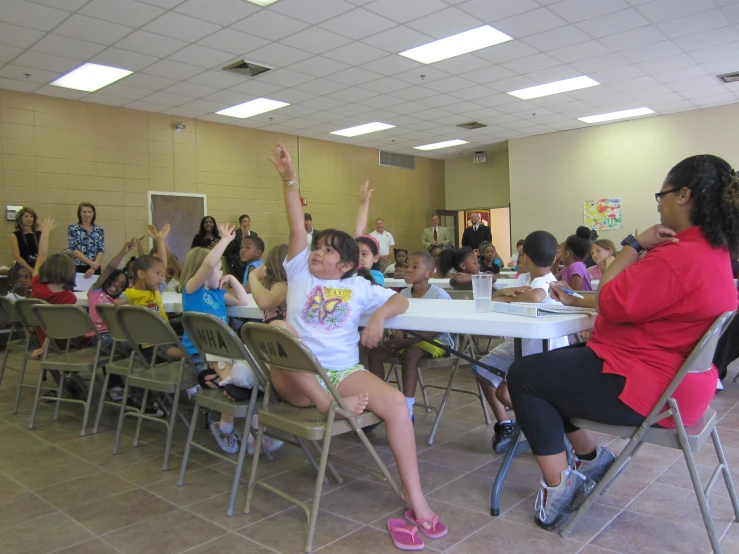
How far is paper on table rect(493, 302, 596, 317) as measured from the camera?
1861mm

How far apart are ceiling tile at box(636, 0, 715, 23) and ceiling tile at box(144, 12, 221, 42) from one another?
3853mm

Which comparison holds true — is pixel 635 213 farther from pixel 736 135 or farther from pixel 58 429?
pixel 58 429

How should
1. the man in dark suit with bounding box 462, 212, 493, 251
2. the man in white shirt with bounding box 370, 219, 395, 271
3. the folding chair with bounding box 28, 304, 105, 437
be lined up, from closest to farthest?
1. the folding chair with bounding box 28, 304, 105, 437
2. the man in dark suit with bounding box 462, 212, 493, 251
3. the man in white shirt with bounding box 370, 219, 395, 271

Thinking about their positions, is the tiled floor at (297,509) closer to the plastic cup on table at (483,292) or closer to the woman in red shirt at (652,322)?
the woman in red shirt at (652,322)

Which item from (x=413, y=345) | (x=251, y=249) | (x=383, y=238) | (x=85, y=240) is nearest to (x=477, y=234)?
(x=383, y=238)

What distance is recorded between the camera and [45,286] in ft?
12.2

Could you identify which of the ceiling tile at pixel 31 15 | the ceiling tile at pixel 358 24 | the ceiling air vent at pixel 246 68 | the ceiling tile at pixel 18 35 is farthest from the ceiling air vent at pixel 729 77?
the ceiling tile at pixel 18 35

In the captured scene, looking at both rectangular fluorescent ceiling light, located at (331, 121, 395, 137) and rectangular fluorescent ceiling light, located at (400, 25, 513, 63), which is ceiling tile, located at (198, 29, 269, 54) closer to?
rectangular fluorescent ceiling light, located at (400, 25, 513, 63)

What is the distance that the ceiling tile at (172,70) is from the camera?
6.25m

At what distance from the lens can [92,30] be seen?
17.3 feet

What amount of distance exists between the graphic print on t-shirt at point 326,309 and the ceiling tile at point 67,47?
16.0 ft

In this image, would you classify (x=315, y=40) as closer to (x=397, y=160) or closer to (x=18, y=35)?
(x=18, y=35)

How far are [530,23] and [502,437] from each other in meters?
4.19

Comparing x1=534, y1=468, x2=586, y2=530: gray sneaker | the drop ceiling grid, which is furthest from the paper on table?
the drop ceiling grid
